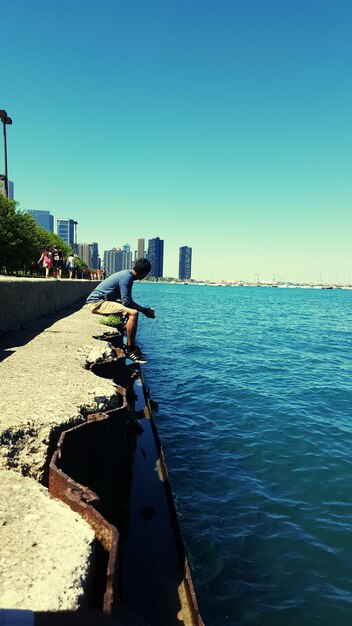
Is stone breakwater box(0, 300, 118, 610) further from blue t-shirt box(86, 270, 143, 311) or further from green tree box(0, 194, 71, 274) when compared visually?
green tree box(0, 194, 71, 274)

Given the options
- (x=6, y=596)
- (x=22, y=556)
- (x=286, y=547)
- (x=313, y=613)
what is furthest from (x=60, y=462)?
(x=286, y=547)

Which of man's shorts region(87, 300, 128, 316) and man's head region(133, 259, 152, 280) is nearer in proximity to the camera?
man's head region(133, 259, 152, 280)

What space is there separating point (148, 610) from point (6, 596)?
2114mm

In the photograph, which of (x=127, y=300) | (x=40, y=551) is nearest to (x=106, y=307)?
(x=127, y=300)

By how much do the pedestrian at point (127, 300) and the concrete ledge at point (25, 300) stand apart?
150 cm

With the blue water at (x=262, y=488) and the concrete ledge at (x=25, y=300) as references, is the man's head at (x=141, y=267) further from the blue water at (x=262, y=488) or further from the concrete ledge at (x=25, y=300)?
the blue water at (x=262, y=488)

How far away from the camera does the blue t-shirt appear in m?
9.59

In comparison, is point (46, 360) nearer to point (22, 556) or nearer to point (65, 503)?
point (65, 503)

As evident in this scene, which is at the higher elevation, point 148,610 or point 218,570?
point 148,610

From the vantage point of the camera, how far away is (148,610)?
339 centimetres

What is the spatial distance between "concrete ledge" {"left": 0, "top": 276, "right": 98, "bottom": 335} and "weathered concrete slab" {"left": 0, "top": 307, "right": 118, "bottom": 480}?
407mm

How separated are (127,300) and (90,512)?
7.37 metres

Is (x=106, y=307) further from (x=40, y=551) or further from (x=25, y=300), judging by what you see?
(x=40, y=551)

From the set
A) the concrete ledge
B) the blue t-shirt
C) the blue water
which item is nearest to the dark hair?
the blue t-shirt
